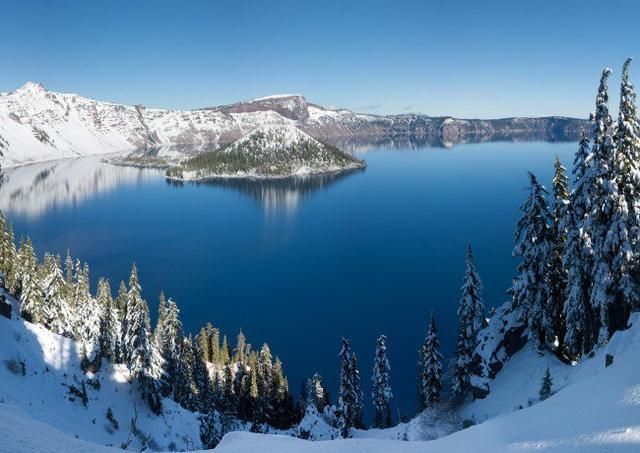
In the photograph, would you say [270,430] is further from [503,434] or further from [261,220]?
[261,220]

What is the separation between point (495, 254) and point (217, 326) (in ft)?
234

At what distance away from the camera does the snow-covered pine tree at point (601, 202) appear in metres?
27.1

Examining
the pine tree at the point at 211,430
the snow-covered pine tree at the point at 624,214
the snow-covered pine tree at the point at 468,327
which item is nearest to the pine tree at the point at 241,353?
the pine tree at the point at 211,430

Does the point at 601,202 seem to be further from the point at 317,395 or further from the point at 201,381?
the point at 201,381

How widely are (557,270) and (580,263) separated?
18.4 feet

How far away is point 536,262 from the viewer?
34438 mm

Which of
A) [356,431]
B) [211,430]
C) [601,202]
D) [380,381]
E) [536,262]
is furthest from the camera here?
[380,381]

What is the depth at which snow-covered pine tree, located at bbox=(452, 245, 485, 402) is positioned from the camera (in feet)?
130

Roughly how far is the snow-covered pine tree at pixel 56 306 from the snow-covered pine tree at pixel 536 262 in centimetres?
5348

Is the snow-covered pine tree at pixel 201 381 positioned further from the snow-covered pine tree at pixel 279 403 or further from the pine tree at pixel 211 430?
the snow-covered pine tree at pixel 279 403

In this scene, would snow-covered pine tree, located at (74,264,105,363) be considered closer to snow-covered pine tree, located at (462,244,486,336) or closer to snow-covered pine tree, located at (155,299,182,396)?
snow-covered pine tree, located at (155,299,182,396)

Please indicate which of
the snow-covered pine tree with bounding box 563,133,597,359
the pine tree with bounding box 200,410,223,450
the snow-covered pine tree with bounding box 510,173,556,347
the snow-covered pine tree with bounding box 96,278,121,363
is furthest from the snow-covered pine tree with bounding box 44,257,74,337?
the snow-covered pine tree with bounding box 563,133,597,359

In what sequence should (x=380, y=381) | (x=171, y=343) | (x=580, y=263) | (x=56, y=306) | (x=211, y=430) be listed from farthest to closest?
(x=171, y=343), (x=56, y=306), (x=380, y=381), (x=211, y=430), (x=580, y=263)

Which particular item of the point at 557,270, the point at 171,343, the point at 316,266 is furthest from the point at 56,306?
the point at 316,266
